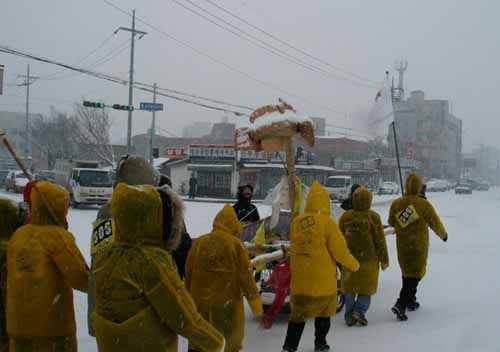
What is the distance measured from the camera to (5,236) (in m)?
4.26

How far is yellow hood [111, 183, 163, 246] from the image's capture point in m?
2.71

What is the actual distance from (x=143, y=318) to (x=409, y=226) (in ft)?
17.8

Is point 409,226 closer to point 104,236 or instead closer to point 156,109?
point 104,236

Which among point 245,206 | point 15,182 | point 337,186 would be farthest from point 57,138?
point 245,206

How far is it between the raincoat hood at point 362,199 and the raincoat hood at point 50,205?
12.9 feet

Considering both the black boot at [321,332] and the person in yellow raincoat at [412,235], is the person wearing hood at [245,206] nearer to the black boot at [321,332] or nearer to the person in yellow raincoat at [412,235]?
the person in yellow raincoat at [412,235]

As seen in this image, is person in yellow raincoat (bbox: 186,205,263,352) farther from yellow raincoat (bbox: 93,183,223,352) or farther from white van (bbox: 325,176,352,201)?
white van (bbox: 325,176,352,201)

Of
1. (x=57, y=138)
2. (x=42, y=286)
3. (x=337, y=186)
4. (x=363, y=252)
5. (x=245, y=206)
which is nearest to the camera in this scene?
(x=42, y=286)

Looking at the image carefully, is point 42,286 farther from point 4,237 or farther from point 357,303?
point 357,303

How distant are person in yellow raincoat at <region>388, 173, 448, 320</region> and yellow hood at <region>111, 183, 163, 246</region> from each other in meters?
5.17

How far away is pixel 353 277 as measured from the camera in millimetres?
6656

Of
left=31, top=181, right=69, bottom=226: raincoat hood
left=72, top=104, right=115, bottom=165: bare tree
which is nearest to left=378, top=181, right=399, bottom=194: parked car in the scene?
left=72, top=104, right=115, bottom=165: bare tree

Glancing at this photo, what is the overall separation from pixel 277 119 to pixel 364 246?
82.0 inches

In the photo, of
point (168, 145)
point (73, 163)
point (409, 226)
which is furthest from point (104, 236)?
point (168, 145)
